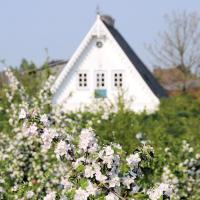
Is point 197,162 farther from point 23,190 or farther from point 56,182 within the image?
point 23,190

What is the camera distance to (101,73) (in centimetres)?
4109

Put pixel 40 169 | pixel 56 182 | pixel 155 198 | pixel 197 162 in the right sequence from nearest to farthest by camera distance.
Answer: pixel 155 198, pixel 56 182, pixel 197 162, pixel 40 169

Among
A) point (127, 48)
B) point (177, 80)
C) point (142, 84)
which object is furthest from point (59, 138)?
point (177, 80)

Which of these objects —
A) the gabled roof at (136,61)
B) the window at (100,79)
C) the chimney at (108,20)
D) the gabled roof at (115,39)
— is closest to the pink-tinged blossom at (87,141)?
the gabled roof at (115,39)

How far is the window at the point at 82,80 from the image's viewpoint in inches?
1617

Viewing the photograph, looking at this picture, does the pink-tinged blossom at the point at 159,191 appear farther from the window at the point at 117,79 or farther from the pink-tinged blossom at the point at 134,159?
the window at the point at 117,79

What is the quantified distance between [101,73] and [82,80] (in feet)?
3.74

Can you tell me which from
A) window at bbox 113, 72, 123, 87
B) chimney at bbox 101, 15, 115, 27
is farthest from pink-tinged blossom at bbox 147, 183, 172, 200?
chimney at bbox 101, 15, 115, 27

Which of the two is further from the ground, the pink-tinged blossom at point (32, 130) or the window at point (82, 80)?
the pink-tinged blossom at point (32, 130)

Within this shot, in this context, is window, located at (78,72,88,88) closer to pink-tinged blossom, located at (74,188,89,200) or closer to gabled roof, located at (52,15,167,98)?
gabled roof, located at (52,15,167,98)

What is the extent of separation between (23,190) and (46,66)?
12097mm

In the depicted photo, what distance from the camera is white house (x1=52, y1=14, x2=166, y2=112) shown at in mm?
39656

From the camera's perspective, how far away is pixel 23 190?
5.45 metres

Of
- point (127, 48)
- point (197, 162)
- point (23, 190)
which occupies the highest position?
point (23, 190)
